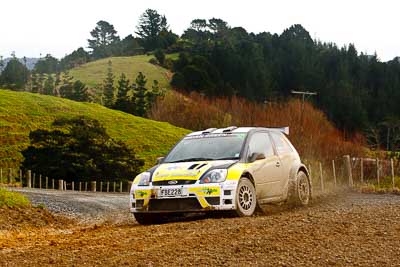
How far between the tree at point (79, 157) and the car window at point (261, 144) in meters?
29.9

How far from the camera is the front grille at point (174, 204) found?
938 cm

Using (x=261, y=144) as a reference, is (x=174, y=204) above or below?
below

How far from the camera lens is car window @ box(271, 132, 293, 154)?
11568 millimetres

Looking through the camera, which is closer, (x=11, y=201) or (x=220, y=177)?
(x=220, y=177)

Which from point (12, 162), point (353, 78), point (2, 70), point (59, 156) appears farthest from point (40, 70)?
point (59, 156)

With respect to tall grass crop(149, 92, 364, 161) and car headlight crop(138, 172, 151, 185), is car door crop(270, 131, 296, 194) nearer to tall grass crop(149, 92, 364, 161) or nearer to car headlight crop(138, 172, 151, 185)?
car headlight crop(138, 172, 151, 185)

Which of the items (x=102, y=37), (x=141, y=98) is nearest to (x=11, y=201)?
(x=141, y=98)

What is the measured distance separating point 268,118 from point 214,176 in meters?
55.6

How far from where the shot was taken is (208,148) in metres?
10.7

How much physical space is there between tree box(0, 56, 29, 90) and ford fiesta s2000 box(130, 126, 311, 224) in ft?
316

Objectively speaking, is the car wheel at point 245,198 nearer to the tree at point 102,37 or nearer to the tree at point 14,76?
the tree at point 14,76

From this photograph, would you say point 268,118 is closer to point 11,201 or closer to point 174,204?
Result: point 11,201

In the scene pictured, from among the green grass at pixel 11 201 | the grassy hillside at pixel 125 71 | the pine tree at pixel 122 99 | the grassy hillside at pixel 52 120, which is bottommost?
the green grass at pixel 11 201

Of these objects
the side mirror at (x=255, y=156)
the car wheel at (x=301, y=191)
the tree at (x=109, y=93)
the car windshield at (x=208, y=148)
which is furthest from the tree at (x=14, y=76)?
the side mirror at (x=255, y=156)
